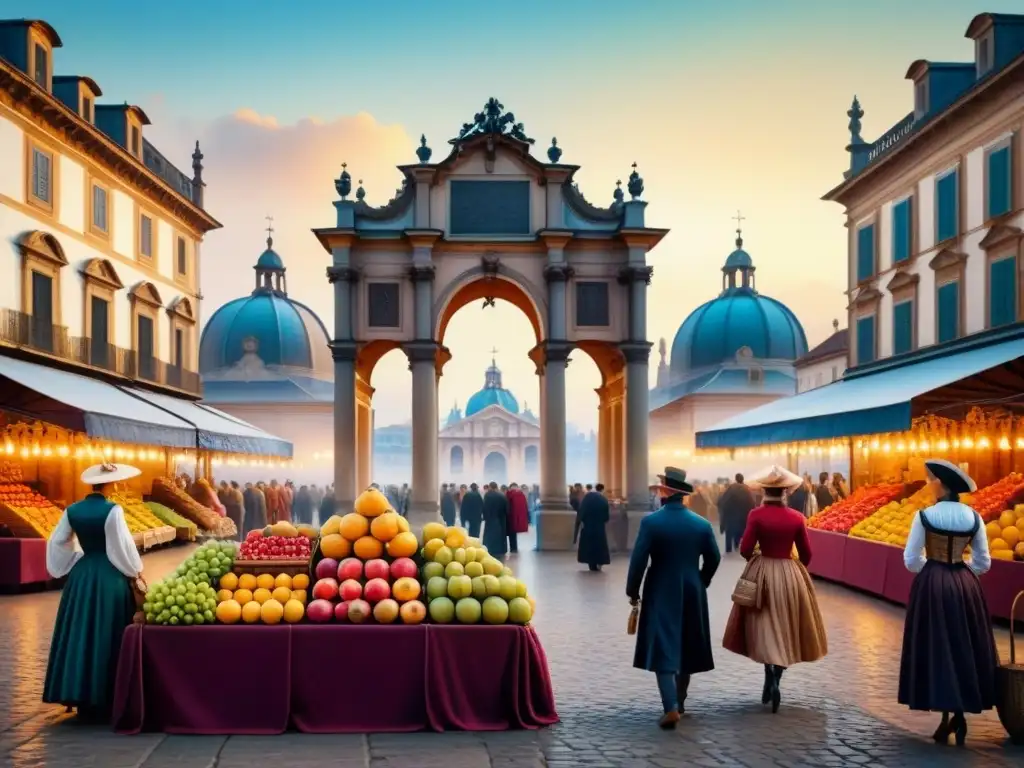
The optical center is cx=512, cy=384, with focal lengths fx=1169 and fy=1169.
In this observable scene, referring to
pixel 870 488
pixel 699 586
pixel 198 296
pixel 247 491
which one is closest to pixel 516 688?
pixel 699 586

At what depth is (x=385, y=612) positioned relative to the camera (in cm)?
905

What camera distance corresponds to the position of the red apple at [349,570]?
31.1ft

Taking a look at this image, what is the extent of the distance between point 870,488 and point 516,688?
52.2ft

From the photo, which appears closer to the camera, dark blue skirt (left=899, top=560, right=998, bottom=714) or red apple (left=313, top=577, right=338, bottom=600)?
dark blue skirt (left=899, top=560, right=998, bottom=714)

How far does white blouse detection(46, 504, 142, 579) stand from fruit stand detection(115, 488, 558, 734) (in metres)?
0.34

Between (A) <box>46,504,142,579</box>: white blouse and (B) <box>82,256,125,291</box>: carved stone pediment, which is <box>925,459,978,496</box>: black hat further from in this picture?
(B) <box>82,256,125,291</box>: carved stone pediment

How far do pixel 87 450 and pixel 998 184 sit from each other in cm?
1849

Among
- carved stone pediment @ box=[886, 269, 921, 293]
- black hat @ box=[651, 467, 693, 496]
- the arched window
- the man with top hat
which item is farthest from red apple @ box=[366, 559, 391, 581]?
the arched window

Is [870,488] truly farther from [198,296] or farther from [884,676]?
[198,296]

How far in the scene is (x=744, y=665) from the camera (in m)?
11.9

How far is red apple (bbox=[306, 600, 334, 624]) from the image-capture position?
9.05 m

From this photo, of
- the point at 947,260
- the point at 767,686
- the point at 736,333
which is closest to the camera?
the point at 767,686

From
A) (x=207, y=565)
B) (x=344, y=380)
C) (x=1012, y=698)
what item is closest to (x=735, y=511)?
(x=344, y=380)

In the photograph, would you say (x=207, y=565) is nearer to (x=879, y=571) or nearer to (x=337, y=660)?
(x=337, y=660)
